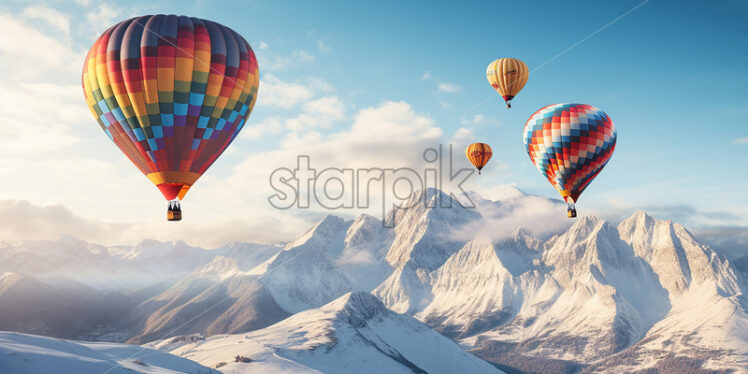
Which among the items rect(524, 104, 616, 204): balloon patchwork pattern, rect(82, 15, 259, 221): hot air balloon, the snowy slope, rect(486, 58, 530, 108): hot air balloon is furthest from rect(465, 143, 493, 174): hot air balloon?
the snowy slope

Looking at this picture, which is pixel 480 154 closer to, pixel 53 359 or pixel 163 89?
pixel 163 89

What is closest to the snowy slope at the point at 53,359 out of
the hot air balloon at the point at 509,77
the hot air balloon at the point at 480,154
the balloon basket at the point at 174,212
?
the balloon basket at the point at 174,212

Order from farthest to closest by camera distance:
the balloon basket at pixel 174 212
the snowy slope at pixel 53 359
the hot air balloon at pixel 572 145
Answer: the hot air balloon at pixel 572 145 → the snowy slope at pixel 53 359 → the balloon basket at pixel 174 212

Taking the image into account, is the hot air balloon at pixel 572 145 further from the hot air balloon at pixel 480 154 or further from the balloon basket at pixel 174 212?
the balloon basket at pixel 174 212

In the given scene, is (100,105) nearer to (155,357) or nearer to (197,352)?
(155,357)

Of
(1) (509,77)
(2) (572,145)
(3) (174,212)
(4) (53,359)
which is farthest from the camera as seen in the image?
(4) (53,359)

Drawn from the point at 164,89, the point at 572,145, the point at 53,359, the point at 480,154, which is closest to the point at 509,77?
the point at 572,145

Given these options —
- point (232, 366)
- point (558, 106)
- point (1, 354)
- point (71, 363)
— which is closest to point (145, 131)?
point (1, 354)
